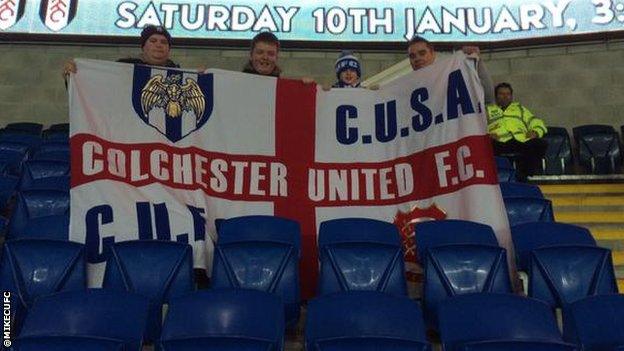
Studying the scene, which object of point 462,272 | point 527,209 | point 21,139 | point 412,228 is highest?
point 21,139

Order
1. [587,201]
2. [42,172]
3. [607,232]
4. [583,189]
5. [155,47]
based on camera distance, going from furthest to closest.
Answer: [583,189], [587,201], [42,172], [607,232], [155,47]

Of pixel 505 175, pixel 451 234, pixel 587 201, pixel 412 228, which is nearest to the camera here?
pixel 451 234

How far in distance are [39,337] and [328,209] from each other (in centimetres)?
215

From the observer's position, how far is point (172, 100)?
14.6ft

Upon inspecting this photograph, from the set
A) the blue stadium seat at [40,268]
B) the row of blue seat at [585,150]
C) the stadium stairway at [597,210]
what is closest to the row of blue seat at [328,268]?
the blue stadium seat at [40,268]

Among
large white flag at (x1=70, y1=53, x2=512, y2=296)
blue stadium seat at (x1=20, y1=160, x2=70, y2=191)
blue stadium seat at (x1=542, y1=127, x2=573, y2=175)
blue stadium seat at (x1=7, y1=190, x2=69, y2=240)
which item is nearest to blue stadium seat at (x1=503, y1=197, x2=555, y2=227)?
large white flag at (x1=70, y1=53, x2=512, y2=296)

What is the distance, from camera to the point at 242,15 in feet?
29.7

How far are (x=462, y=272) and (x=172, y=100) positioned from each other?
2097 mm

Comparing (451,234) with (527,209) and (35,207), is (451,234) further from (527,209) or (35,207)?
(35,207)

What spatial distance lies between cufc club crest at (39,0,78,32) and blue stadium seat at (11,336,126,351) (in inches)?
278

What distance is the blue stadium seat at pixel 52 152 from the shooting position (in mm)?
6184

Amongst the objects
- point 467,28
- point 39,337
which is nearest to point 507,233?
point 39,337

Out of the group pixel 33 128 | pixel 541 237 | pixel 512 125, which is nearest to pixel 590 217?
pixel 512 125

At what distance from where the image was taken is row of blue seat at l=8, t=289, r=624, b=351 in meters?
3.04
